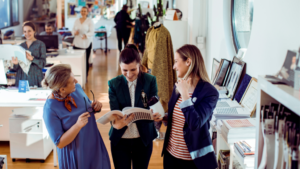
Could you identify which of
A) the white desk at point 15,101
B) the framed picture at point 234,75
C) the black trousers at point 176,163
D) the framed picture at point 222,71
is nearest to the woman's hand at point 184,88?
the black trousers at point 176,163

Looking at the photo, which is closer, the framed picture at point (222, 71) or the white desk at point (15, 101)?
the framed picture at point (222, 71)

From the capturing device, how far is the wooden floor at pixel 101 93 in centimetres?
366

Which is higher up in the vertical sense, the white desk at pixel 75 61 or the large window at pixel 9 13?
the large window at pixel 9 13

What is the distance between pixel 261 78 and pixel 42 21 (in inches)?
467

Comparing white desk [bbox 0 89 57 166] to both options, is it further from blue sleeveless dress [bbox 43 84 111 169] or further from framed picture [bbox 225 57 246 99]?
framed picture [bbox 225 57 246 99]

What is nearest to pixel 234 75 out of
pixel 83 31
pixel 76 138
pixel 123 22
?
pixel 76 138

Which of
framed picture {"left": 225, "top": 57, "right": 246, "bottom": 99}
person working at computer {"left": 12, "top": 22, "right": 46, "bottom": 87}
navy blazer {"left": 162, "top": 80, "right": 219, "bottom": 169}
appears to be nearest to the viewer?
navy blazer {"left": 162, "top": 80, "right": 219, "bottom": 169}

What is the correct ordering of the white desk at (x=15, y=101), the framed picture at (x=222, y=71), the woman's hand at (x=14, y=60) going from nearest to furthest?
1. the framed picture at (x=222, y=71)
2. the white desk at (x=15, y=101)
3. the woman's hand at (x=14, y=60)

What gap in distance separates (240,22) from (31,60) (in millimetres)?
2773

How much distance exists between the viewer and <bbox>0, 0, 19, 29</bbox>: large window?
932 cm

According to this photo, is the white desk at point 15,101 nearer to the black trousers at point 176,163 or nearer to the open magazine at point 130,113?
the open magazine at point 130,113

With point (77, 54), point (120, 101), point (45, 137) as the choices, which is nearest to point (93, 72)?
point (77, 54)

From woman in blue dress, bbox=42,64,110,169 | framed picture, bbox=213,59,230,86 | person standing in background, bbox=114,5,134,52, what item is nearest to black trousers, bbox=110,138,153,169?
woman in blue dress, bbox=42,64,110,169

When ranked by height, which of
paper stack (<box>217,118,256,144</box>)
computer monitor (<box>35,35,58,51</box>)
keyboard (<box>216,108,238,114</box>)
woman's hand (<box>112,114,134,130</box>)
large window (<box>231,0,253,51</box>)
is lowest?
paper stack (<box>217,118,256,144</box>)
